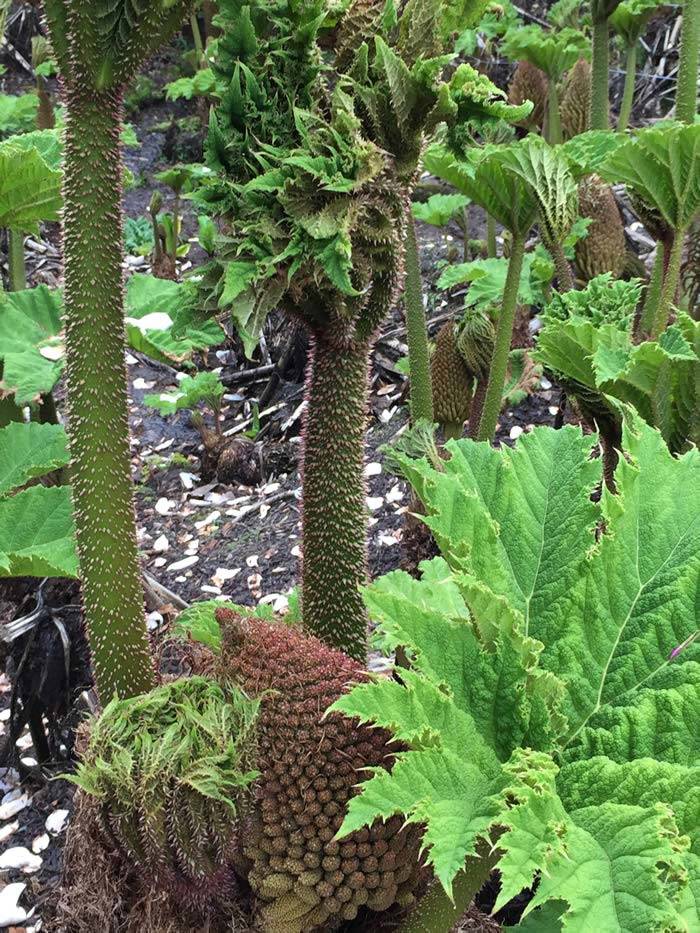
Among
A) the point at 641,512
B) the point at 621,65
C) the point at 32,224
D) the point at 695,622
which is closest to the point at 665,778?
the point at 695,622

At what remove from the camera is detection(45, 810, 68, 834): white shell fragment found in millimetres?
2332

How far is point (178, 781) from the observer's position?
1341mm

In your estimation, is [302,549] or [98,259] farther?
[302,549]

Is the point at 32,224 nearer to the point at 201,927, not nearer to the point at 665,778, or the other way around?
the point at 201,927

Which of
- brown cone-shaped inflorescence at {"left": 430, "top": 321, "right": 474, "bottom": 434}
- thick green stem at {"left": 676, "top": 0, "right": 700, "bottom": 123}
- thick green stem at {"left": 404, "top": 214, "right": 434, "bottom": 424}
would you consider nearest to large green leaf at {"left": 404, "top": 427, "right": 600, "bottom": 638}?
thick green stem at {"left": 404, "top": 214, "right": 434, "bottom": 424}

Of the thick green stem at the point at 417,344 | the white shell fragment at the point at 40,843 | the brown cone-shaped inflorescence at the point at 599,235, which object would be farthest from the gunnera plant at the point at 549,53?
the white shell fragment at the point at 40,843

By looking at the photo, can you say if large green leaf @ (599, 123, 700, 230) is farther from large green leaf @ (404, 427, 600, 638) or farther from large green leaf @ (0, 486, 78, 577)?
large green leaf @ (0, 486, 78, 577)

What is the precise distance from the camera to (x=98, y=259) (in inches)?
54.8

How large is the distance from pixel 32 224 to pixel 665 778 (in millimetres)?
Result: 2238

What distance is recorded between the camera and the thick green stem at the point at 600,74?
3443 millimetres

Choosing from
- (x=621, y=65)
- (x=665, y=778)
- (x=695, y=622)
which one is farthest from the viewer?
(x=621, y=65)

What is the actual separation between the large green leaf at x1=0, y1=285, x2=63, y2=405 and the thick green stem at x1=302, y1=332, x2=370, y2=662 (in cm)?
115

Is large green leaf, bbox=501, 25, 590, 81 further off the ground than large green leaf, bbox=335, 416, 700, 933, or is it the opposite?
large green leaf, bbox=501, 25, 590, 81

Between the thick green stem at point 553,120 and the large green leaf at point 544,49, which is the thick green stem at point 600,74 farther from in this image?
the large green leaf at point 544,49
